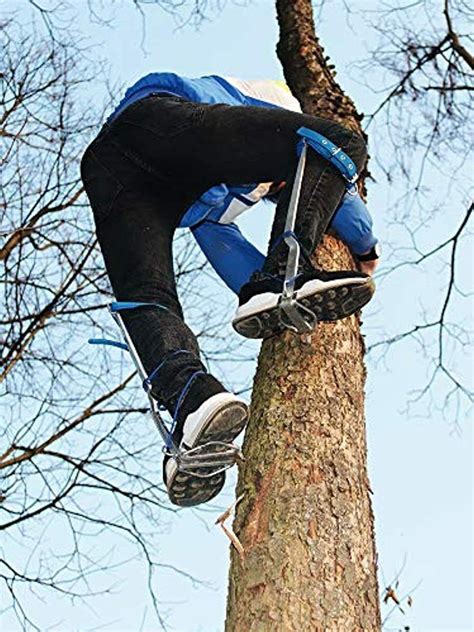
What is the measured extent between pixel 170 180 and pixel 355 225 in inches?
28.1

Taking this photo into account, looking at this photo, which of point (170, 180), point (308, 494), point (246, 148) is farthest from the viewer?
point (170, 180)

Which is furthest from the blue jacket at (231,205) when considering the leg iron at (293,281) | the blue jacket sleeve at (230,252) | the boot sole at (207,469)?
the boot sole at (207,469)

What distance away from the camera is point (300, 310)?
242 centimetres

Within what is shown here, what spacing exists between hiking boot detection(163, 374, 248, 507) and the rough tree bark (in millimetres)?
183

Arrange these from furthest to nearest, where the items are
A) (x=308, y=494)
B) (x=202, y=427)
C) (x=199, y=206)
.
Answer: (x=199, y=206) < (x=308, y=494) < (x=202, y=427)

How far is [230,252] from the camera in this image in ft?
10.6

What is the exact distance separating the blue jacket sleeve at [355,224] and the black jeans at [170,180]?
16.4 inches

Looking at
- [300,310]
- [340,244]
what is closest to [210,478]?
[300,310]

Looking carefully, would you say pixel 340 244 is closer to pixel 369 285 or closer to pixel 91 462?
pixel 369 285

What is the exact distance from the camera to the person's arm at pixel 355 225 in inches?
123

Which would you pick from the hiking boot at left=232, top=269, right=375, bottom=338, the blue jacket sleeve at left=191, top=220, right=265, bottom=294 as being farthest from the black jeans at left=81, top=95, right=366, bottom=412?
the blue jacket sleeve at left=191, top=220, right=265, bottom=294

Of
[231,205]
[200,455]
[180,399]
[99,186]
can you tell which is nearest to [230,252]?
[231,205]

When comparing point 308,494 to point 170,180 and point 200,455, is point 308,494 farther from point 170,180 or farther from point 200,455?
point 170,180

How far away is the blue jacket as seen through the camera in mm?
2947
